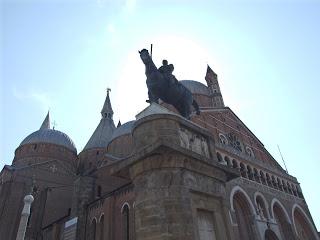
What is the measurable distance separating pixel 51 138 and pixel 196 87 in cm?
1631

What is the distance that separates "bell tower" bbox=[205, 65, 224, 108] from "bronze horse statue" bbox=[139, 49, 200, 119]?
2026 centimetres

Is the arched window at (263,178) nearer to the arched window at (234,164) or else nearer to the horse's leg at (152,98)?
the arched window at (234,164)

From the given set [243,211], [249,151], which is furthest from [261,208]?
[249,151]

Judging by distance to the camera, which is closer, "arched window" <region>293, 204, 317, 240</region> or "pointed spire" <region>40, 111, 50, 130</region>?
"arched window" <region>293, 204, 317, 240</region>

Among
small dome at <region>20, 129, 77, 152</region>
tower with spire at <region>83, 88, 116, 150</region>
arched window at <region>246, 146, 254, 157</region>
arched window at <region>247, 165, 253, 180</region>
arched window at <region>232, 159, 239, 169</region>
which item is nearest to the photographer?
arched window at <region>232, 159, 239, 169</region>

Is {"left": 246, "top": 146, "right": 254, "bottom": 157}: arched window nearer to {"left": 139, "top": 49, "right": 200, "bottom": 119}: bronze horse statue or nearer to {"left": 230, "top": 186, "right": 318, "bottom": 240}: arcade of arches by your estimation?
{"left": 230, "top": 186, "right": 318, "bottom": 240}: arcade of arches

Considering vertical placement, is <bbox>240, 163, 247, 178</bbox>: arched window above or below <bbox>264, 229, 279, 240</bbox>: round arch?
above

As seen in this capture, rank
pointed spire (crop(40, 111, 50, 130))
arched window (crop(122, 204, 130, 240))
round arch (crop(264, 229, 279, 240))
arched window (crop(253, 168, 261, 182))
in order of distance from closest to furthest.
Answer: arched window (crop(122, 204, 130, 240))
round arch (crop(264, 229, 279, 240))
arched window (crop(253, 168, 261, 182))
pointed spire (crop(40, 111, 50, 130))

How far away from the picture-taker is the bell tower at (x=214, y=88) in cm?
2642

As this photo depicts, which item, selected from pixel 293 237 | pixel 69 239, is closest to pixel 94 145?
pixel 69 239

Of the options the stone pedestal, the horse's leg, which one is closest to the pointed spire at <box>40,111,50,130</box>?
the horse's leg

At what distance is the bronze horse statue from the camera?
579 centimetres

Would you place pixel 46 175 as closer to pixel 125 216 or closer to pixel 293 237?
pixel 125 216

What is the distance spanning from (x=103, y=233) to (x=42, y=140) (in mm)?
16126
